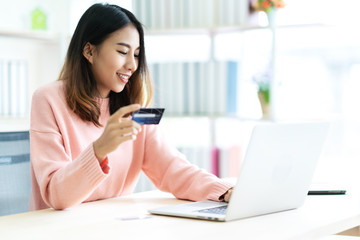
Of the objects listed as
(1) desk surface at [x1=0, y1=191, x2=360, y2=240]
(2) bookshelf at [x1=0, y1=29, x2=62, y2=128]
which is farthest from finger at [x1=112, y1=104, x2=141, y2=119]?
(2) bookshelf at [x1=0, y1=29, x2=62, y2=128]

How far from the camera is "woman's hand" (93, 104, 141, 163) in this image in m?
1.31

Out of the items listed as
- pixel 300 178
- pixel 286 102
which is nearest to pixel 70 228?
pixel 300 178

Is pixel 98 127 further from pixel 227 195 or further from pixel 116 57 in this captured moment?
pixel 227 195

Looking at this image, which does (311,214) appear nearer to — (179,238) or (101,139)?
(179,238)

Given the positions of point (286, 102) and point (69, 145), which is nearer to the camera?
point (69, 145)

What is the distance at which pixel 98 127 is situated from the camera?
1.84 metres

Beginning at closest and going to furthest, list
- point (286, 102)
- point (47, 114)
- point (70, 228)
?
point (70, 228), point (47, 114), point (286, 102)

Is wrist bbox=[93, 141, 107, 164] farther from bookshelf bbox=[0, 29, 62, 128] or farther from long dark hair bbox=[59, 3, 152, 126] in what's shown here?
bookshelf bbox=[0, 29, 62, 128]

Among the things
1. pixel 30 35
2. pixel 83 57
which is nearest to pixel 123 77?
pixel 83 57

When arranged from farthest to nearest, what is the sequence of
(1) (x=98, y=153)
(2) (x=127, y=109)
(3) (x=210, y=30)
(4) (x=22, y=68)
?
(4) (x=22, y=68), (3) (x=210, y=30), (1) (x=98, y=153), (2) (x=127, y=109)

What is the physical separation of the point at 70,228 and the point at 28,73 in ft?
7.70

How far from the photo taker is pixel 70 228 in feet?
4.30

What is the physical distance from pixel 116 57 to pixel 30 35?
63.7 inches

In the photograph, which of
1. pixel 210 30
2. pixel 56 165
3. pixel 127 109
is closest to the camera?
pixel 127 109
